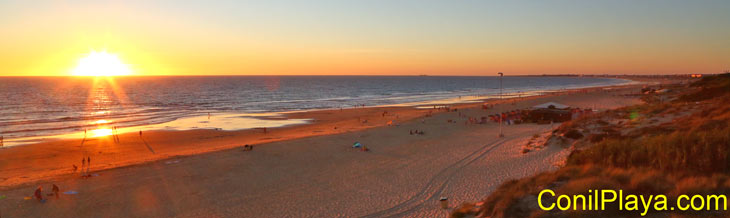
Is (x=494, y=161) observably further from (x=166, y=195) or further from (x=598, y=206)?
(x=166, y=195)

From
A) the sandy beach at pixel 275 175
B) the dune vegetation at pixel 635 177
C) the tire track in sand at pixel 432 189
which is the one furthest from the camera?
the sandy beach at pixel 275 175

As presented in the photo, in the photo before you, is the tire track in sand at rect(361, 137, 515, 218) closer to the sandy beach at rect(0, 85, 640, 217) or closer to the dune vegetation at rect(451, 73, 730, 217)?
the sandy beach at rect(0, 85, 640, 217)

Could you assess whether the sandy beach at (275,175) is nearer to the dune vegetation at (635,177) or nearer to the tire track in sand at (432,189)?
the tire track in sand at (432,189)

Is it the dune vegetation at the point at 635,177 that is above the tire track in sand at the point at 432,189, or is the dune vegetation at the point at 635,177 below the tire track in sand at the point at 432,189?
above

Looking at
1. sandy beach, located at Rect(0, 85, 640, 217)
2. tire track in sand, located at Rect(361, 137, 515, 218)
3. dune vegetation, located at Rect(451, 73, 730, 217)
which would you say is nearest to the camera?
dune vegetation, located at Rect(451, 73, 730, 217)

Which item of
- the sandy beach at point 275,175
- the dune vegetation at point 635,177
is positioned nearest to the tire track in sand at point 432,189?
the sandy beach at point 275,175

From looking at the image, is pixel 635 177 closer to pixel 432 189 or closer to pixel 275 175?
pixel 432 189

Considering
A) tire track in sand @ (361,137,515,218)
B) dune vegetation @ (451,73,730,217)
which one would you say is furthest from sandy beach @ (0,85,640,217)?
dune vegetation @ (451,73,730,217)

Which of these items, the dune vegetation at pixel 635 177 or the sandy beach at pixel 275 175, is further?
the sandy beach at pixel 275 175

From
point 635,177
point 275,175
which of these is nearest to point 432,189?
point 635,177
